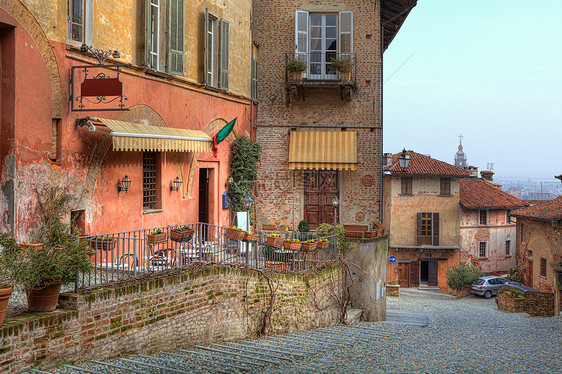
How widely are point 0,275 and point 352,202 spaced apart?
14247 mm

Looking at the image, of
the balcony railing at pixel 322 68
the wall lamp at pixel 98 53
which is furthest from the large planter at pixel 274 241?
the balcony railing at pixel 322 68

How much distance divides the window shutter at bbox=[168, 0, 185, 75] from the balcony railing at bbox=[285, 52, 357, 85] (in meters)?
5.76

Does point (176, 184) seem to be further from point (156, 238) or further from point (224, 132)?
point (156, 238)

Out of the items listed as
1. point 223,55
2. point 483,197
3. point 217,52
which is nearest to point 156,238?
Answer: point 217,52

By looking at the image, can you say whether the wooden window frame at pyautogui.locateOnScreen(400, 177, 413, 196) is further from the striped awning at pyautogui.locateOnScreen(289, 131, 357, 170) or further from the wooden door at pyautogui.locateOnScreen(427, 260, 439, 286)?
the striped awning at pyautogui.locateOnScreen(289, 131, 357, 170)

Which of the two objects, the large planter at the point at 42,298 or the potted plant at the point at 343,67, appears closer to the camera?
the large planter at the point at 42,298

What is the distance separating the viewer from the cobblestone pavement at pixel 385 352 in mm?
7582

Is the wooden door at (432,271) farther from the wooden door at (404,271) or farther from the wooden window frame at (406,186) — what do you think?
the wooden window frame at (406,186)

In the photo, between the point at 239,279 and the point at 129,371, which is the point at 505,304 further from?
the point at 129,371

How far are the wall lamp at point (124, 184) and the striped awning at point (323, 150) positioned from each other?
8072 millimetres

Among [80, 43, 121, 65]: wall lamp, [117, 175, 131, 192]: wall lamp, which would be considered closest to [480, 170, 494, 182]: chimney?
[117, 175, 131, 192]: wall lamp

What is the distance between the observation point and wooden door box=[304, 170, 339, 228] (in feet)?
62.8

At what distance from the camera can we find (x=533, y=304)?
2302 centimetres

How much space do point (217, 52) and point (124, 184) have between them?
5829mm
